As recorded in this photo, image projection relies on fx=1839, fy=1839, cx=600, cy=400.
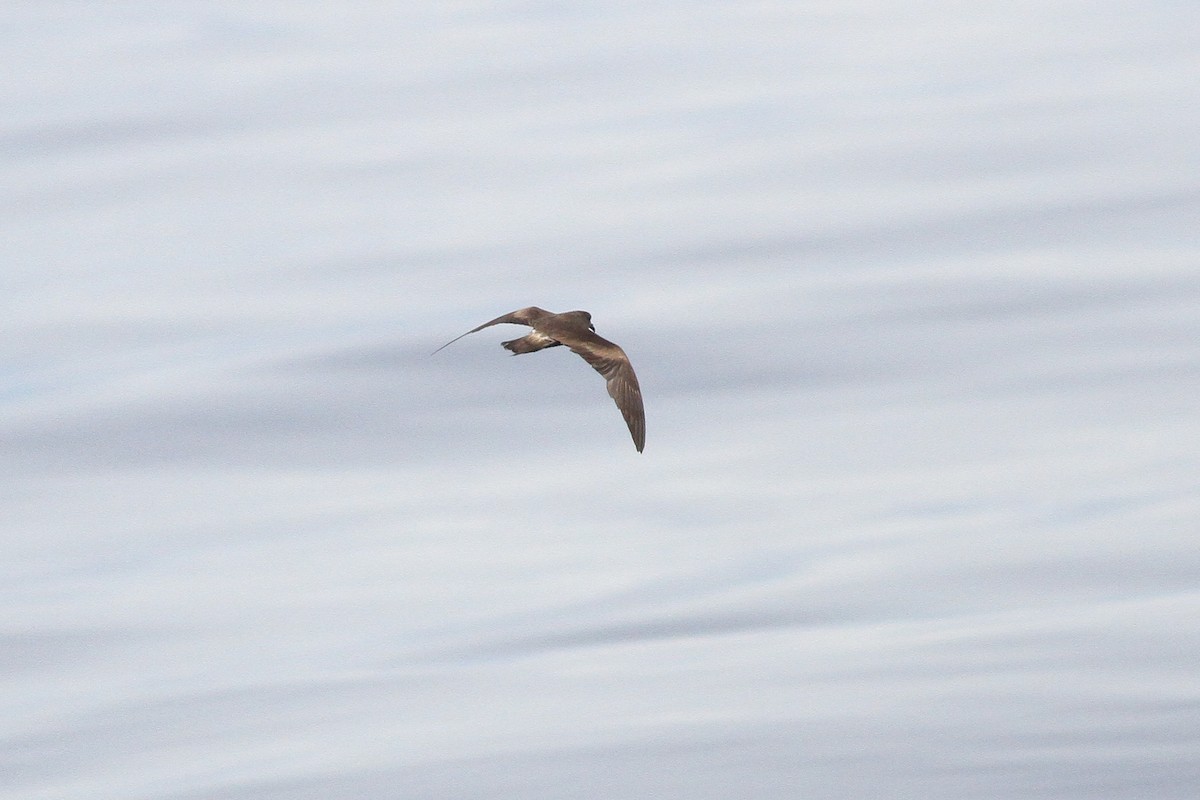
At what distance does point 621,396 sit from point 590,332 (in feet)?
1.85

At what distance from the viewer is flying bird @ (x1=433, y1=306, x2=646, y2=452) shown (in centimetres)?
1062

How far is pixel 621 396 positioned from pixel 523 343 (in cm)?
65

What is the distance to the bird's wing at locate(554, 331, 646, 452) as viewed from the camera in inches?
419

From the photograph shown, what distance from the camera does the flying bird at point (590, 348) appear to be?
1062 cm

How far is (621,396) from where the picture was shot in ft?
35.1

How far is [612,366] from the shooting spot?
35.6 feet

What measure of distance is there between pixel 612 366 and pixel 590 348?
186mm

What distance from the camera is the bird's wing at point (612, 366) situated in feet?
34.9

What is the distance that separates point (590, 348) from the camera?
10922 millimetres

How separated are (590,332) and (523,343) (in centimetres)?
56

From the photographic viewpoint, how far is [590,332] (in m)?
11.1
